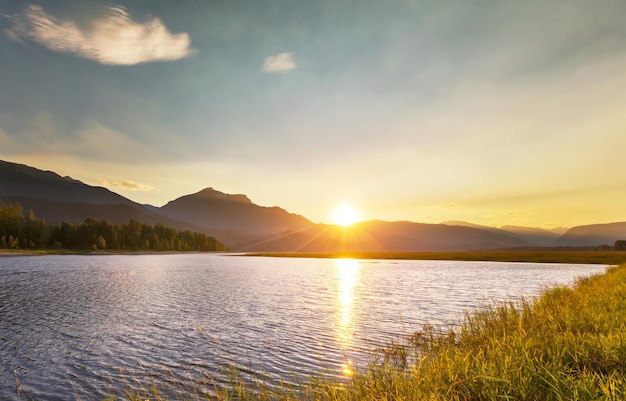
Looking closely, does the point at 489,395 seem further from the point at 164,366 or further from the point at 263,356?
the point at 164,366

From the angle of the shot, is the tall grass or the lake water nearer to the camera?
the tall grass

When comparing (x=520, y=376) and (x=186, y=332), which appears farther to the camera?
(x=186, y=332)

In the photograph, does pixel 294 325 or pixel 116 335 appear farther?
pixel 294 325

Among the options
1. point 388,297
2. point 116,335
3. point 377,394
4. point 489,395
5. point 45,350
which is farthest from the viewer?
point 388,297

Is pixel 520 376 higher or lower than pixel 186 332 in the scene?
higher

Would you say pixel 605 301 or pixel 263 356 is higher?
pixel 605 301

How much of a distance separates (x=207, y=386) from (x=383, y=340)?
10530 millimetres

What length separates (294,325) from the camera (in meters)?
25.4

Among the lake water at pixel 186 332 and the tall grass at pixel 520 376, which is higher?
the tall grass at pixel 520 376

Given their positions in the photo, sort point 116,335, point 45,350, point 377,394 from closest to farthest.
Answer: point 377,394, point 45,350, point 116,335

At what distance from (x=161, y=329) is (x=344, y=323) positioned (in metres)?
12.5

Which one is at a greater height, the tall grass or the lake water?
the tall grass

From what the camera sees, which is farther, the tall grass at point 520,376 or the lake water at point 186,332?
the lake water at point 186,332

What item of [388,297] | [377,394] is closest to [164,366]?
[377,394]
